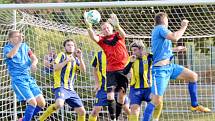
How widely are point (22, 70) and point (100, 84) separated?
1.51 m

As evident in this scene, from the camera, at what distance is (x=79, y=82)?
51.8 feet

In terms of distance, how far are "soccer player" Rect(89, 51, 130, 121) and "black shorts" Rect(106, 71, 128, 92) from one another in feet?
1.48

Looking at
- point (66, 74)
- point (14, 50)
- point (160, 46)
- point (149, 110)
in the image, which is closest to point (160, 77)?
point (160, 46)

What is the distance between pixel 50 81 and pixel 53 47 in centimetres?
76

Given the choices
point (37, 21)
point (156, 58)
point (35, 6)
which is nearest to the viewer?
point (156, 58)

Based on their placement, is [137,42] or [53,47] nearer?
[137,42]

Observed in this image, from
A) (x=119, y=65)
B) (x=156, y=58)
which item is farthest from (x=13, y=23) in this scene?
(x=156, y=58)

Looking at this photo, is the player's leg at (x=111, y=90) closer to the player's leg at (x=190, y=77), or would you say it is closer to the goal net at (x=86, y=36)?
the player's leg at (x=190, y=77)

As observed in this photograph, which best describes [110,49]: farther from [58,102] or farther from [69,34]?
[69,34]

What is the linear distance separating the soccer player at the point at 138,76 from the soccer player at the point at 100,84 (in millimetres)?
542

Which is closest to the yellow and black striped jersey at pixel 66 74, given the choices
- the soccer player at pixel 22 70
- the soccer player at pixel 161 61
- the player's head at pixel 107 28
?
the soccer player at pixel 22 70

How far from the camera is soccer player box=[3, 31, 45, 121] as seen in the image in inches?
439

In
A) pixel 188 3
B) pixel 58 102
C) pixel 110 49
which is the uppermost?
pixel 188 3

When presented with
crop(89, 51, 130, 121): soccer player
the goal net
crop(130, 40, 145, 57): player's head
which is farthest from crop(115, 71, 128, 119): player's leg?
the goal net
